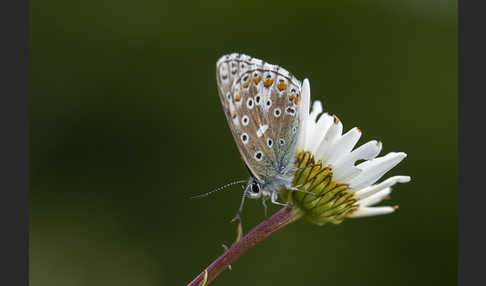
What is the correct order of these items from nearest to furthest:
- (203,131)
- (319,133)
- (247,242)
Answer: (247,242)
(319,133)
(203,131)

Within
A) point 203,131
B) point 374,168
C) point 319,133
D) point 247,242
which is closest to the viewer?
point 247,242

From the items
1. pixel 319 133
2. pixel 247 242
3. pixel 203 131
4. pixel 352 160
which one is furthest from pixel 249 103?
pixel 203 131

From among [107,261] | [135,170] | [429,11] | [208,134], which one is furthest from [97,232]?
[429,11]

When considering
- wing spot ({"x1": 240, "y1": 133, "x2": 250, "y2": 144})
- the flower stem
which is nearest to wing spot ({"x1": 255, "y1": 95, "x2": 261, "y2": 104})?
wing spot ({"x1": 240, "y1": 133, "x2": 250, "y2": 144})

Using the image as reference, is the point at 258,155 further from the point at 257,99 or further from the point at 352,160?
the point at 352,160

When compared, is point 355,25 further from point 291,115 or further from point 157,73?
point 291,115

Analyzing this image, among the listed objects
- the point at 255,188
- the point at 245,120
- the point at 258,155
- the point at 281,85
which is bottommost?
the point at 255,188

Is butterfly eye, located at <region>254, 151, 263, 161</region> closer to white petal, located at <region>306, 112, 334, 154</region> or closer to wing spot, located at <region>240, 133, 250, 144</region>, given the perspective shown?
wing spot, located at <region>240, 133, 250, 144</region>

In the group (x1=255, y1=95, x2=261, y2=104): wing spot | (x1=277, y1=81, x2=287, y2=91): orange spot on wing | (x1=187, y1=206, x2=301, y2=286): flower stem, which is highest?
(x1=277, y1=81, x2=287, y2=91): orange spot on wing
